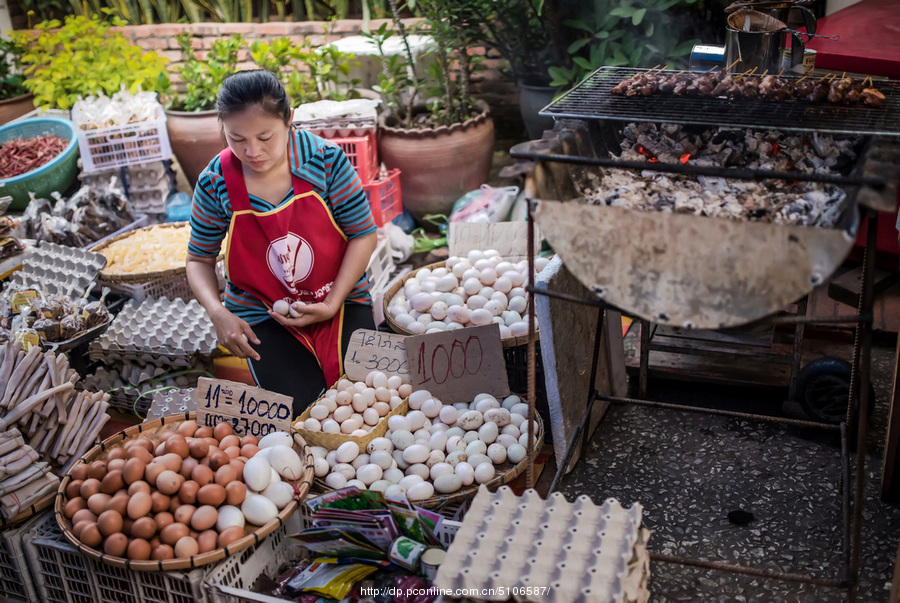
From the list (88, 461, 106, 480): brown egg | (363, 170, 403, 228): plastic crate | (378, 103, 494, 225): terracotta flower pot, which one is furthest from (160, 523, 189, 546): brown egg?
(378, 103, 494, 225): terracotta flower pot

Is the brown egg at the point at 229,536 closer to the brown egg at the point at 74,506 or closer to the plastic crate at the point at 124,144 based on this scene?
the brown egg at the point at 74,506

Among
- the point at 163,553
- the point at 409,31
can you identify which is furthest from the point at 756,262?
the point at 409,31

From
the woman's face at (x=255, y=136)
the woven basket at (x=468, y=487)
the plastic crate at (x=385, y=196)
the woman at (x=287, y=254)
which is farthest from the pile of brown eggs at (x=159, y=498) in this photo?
the plastic crate at (x=385, y=196)

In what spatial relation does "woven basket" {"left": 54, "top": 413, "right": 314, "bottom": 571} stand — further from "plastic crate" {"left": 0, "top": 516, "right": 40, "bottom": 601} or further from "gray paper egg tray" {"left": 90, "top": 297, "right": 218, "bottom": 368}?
"gray paper egg tray" {"left": 90, "top": 297, "right": 218, "bottom": 368}

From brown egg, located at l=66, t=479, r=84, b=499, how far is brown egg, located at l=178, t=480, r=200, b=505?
0.36 meters

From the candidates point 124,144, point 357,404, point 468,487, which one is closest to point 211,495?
point 357,404

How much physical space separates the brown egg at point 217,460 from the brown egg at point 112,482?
0.26 meters

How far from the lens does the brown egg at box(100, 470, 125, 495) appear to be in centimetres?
226

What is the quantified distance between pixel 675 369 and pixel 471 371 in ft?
3.55

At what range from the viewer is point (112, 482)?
2260 mm

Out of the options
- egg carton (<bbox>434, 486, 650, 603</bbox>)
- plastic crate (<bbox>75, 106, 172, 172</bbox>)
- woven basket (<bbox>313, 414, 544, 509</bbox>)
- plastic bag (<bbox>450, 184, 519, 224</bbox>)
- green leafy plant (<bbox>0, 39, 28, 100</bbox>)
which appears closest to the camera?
egg carton (<bbox>434, 486, 650, 603</bbox>)

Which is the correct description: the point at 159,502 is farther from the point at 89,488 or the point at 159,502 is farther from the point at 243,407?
the point at 243,407

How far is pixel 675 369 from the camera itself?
3492 millimetres

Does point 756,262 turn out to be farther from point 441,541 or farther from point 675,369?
point 675,369
